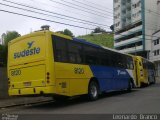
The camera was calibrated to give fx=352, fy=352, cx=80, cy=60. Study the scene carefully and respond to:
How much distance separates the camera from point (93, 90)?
1895cm

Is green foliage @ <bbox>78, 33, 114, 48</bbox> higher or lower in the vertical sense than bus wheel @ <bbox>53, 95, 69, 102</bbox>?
higher

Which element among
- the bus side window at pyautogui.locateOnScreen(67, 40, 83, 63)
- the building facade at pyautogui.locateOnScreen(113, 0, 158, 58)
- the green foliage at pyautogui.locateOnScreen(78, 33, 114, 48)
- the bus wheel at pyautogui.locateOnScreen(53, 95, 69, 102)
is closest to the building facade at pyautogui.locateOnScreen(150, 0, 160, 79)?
the building facade at pyautogui.locateOnScreen(113, 0, 158, 58)

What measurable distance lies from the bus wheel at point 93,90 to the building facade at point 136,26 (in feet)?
224

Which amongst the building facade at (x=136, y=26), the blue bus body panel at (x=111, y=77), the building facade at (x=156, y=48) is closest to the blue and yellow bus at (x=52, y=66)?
the blue bus body panel at (x=111, y=77)

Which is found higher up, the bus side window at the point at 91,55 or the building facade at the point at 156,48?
the building facade at the point at 156,48

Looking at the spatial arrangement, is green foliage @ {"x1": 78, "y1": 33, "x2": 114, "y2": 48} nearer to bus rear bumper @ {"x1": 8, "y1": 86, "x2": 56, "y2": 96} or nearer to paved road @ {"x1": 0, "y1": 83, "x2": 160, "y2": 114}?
paved road @ {"x1": 0, "y1": 83, "x2": 160, "y2": 114}

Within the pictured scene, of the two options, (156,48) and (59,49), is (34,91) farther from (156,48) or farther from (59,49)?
(156,48)

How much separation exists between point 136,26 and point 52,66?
78072 mm

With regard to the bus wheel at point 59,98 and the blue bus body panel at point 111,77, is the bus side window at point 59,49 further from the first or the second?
the blue bus body panel at point 111,77

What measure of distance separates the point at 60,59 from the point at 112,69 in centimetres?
711

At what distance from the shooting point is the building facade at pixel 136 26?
86812 millimetres

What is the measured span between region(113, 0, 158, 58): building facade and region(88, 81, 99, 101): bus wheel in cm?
6820

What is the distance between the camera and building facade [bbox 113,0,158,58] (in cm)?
8681

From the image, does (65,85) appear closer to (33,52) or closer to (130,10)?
(33,52)
